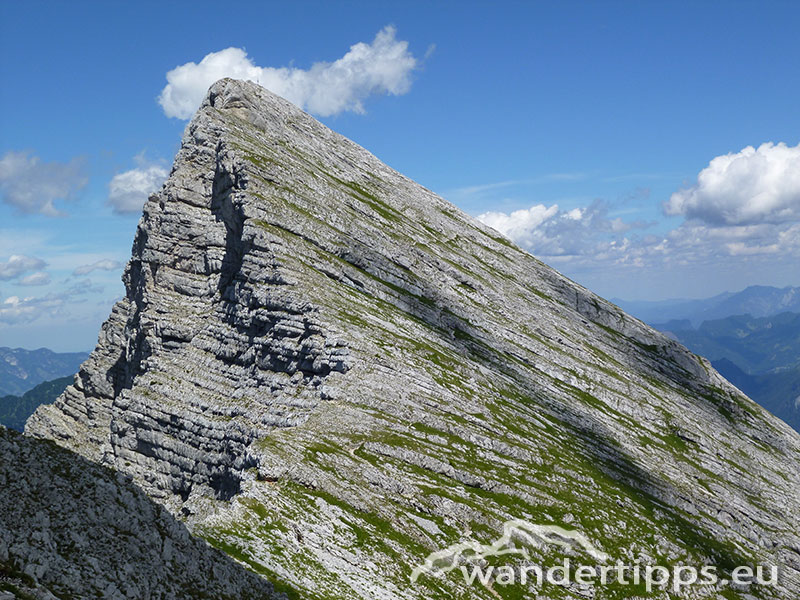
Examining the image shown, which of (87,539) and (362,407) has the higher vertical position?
(362,407)

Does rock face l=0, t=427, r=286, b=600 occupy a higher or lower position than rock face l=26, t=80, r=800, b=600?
lower

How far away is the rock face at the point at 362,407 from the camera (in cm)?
6869

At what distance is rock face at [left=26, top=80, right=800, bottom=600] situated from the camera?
6869 cm

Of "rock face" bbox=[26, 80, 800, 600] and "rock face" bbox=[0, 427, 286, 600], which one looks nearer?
"rock face" bbox=[0, 427, 286, 600]

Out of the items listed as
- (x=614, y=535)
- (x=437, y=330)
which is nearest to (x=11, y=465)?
(x=614, y=535)

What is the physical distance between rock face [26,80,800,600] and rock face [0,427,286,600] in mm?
14861

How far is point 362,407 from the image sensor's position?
286 ft

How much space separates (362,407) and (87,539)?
188ft

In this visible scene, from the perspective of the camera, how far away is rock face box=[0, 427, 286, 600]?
88.1ft

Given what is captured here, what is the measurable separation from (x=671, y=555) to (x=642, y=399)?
68.1 metres

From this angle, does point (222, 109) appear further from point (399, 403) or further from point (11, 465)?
point (11, 465)

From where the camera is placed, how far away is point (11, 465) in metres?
31.4

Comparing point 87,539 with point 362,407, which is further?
point 362,407

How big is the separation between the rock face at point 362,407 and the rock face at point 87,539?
1486 centimetres
